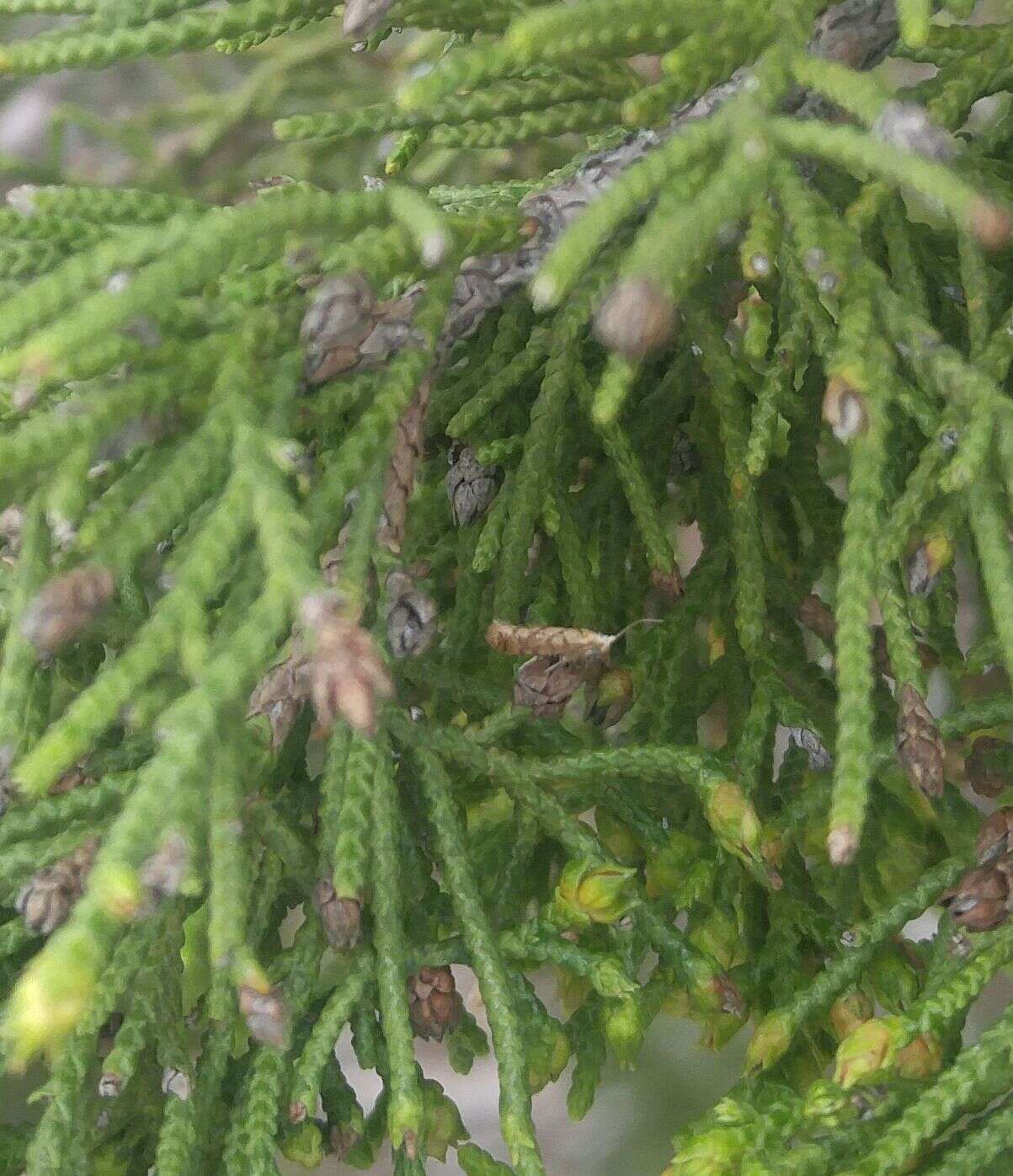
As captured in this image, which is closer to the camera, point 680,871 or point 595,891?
point 595,891

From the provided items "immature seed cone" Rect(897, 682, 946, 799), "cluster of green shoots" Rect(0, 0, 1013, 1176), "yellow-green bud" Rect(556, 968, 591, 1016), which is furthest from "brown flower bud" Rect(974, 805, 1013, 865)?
"yellow-green bud" Rect(556, 968, 591, 1016)

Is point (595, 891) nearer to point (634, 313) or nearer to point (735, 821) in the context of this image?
point (735, 821)

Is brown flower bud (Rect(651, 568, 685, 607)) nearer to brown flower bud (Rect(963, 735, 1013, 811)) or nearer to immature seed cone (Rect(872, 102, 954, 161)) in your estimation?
brown flower bud (Rect(963, 735, 1013, 811))

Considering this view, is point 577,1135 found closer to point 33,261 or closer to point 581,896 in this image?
point 581,896

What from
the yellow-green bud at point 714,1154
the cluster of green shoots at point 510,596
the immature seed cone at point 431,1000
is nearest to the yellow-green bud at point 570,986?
the cluster of green shoots at point 510,596

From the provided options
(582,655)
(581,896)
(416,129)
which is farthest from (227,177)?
(581,896)

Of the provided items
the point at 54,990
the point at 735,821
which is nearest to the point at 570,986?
the point at 735,821
